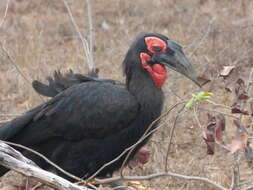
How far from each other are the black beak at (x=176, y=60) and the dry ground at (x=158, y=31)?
21.4 inches

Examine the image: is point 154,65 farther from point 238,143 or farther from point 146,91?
point 238,143

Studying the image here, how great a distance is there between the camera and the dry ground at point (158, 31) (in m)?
4.80

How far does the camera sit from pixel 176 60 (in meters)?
3.92

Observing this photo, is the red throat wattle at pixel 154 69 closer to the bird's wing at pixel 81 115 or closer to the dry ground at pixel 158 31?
the bird's wing at pixel 81 115

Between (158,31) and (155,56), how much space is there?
3.17 meters

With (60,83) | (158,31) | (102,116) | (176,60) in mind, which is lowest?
(158,31)

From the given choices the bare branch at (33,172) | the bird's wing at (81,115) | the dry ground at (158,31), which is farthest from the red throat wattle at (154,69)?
the bare branch at (33,172)

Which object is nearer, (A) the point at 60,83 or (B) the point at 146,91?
(B) the point at 146,91

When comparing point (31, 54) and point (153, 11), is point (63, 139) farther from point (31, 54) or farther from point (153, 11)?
point (153, 11)

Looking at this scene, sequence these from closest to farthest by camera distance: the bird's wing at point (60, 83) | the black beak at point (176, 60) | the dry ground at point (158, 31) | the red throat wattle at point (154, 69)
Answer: the black beak at point (176, 60) → the red throat wattle at point (154, 69) → the bird's wing at point (60, 83) → the dry ground at point (158, 31)

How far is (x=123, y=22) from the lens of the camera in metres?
7.52

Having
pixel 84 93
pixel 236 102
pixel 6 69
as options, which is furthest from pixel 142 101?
pixel 6 69

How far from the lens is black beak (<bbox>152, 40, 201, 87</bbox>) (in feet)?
12.8

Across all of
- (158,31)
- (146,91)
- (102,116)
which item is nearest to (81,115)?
(102,116)
